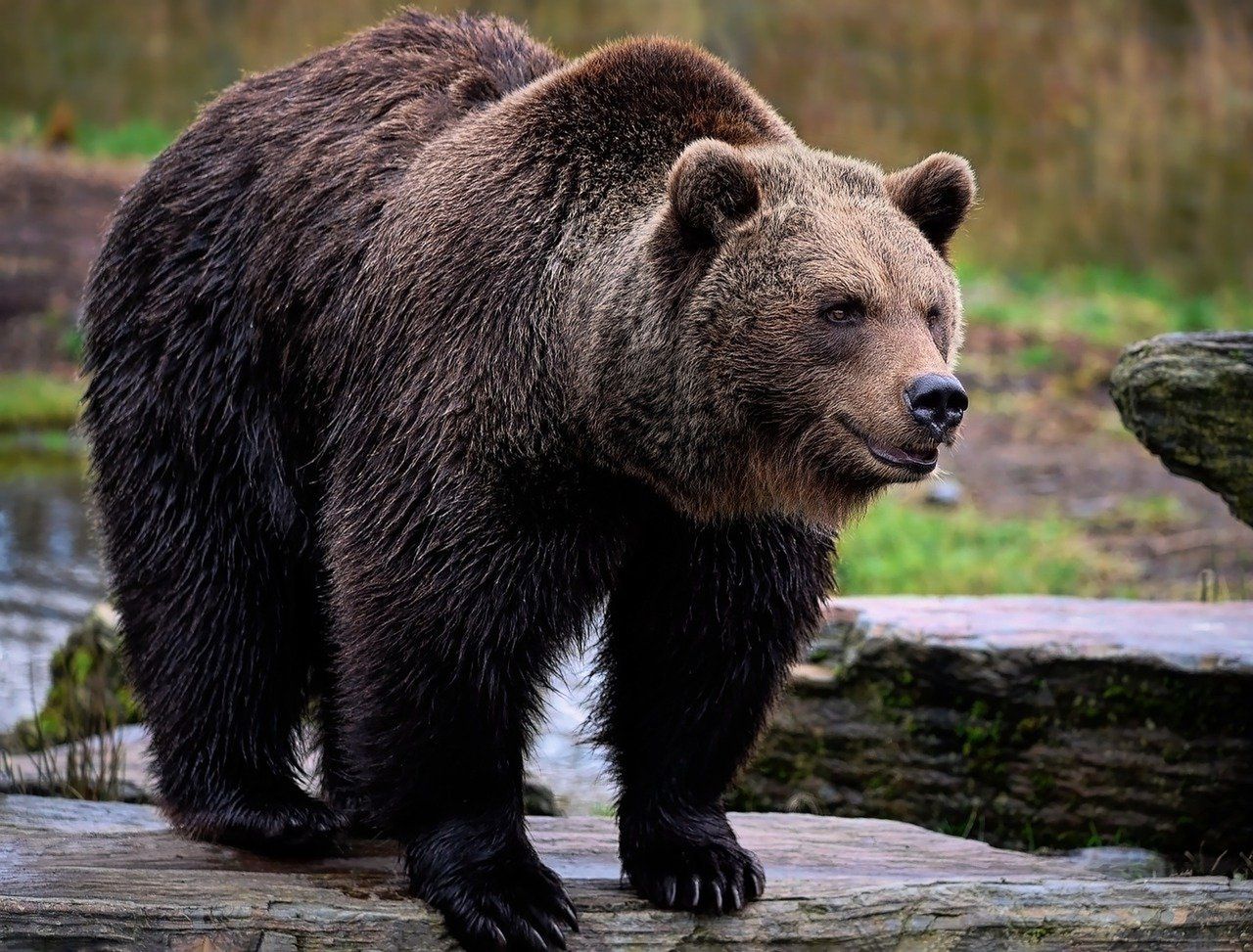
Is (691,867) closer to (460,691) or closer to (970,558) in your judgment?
(460,691)

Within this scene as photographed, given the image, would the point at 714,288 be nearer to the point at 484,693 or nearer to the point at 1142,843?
the point at 484,693

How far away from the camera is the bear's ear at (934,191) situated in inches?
160

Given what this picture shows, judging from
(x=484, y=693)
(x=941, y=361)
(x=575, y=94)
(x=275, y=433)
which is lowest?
(x=484, y=693)

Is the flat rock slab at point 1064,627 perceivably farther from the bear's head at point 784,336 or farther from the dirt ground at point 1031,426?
the bear's head at point 784,336

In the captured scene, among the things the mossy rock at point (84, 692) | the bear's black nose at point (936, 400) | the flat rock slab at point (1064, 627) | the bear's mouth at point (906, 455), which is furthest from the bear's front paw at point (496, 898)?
the mossy rock at point (84, 692)

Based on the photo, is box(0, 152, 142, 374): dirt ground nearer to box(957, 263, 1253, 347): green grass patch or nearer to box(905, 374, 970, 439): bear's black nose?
box(957, 263, 1253, 347): green grass patch

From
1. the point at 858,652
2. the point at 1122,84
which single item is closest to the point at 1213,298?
the point at 1122,84

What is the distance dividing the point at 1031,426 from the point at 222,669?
872 centimetres

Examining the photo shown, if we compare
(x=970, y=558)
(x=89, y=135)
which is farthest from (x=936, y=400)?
(x=89, y=135)

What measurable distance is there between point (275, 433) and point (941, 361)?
2.05 meters

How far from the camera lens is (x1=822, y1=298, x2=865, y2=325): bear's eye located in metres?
3.78

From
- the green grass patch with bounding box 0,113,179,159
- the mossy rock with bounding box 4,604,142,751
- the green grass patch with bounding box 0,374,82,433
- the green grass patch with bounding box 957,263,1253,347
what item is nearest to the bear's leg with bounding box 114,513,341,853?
the mossy rock with bounding box 4,604,142,751

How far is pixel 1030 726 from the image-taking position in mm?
5879

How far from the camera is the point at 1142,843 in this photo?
5.80 m
